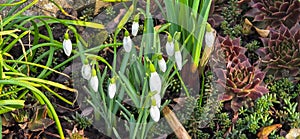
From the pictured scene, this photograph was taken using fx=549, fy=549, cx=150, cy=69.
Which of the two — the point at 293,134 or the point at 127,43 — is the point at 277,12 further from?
the point at 127,43

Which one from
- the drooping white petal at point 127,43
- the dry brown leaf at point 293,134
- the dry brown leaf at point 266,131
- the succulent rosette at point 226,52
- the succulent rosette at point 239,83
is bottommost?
the dry brown leaf at point 293,134

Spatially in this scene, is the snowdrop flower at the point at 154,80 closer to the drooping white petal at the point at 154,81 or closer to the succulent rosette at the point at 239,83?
the drooping white petal at the point at 154,81

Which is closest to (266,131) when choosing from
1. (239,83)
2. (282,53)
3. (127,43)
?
(239,83)

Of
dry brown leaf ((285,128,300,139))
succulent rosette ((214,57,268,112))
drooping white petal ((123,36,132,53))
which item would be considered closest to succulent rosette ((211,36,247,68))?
succulent rosette ((214,57,268,112))

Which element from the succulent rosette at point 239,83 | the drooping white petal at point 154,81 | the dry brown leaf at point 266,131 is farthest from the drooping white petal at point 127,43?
the dry brown leaf at point 266,131

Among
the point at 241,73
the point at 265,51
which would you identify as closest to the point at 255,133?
the point at 241,73

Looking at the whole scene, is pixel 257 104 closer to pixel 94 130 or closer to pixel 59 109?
pixel 94 130
